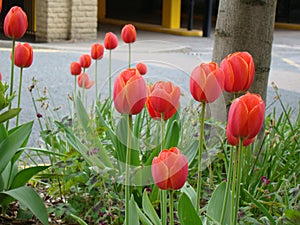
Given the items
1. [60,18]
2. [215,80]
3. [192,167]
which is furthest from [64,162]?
[60,18]

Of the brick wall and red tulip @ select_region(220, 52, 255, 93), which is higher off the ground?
red tulip @ select_region(220, 52, 255, 93)

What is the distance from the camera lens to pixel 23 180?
2.57 metres

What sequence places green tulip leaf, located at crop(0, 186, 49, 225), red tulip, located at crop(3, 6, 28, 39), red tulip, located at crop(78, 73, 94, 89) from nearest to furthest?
green tulip leaf, located at crop(0, 186, 49, 225) < red tulip, located at crop(3, 6, 28, 39) < red tulip, located at crop(78, 73, 94, 89)

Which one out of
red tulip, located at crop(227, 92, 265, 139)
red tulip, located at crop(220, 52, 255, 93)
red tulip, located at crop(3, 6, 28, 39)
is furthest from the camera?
red tulip, located at crop(3, 6, 28, 39)

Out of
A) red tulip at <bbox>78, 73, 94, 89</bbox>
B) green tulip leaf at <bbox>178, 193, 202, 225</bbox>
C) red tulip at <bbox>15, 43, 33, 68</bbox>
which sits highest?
red tulip at <bbox>15, 43, 33, 68</bbox>

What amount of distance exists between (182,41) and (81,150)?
12.4 metres

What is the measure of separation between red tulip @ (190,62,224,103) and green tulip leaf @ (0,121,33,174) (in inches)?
35.6

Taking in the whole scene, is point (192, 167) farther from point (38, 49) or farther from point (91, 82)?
point (38, 49)

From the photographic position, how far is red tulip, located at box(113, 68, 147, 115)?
1595mm

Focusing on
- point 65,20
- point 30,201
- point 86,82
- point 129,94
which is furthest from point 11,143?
point 65,20

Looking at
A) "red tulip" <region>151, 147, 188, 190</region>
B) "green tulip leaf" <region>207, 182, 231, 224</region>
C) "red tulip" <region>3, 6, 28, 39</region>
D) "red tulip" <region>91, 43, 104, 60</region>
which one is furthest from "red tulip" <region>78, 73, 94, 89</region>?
"red tulip" <region>151, 147, 188, 190</region>

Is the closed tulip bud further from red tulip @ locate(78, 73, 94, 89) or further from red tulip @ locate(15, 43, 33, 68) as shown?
red tulip @ locate(78, 73, 94, 89)

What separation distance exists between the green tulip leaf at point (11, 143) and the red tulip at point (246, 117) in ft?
3.61

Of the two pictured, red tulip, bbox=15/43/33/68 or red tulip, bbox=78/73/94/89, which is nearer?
red tulip, bbox=15/43/33/68
